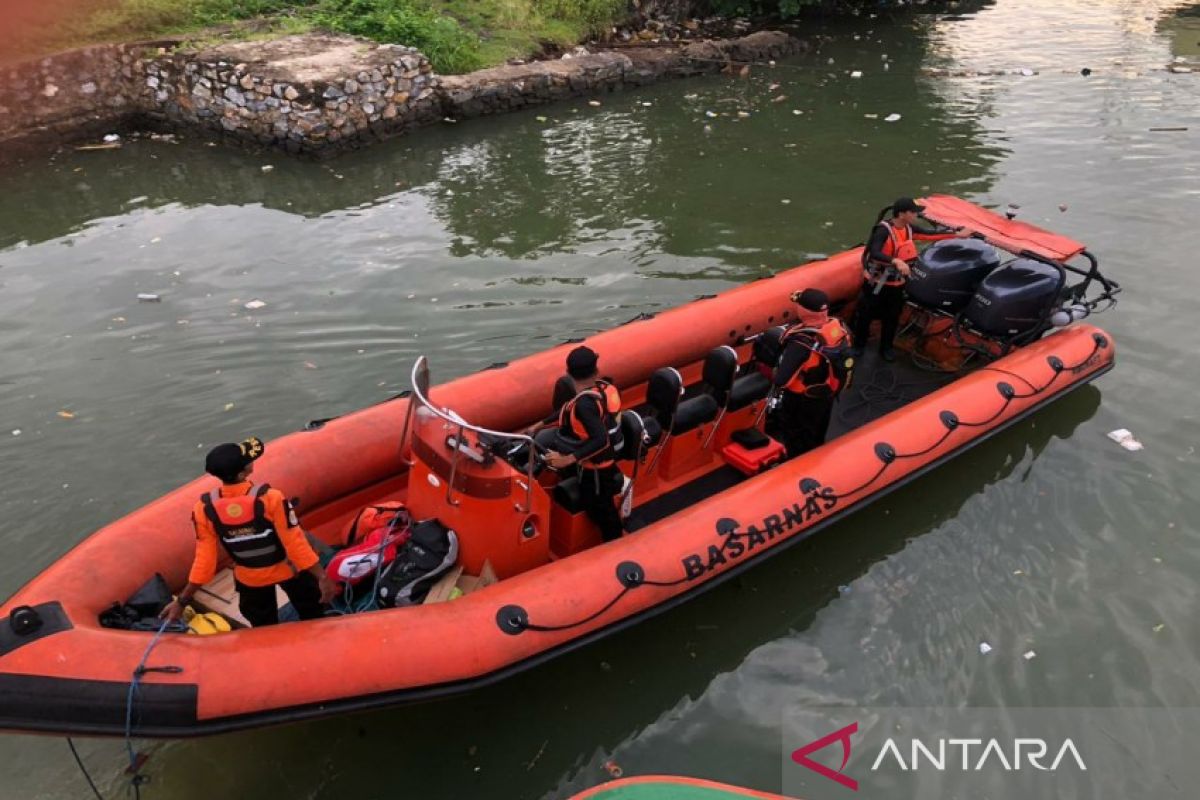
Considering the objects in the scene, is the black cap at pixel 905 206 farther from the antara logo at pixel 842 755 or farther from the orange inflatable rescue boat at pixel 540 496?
the antara logo at pixel 842 755

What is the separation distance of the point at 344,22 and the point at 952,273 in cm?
1170

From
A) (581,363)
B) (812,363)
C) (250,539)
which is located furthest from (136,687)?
(812,363)

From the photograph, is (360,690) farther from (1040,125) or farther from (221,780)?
(1040,125)

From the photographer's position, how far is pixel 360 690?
12.2 ft

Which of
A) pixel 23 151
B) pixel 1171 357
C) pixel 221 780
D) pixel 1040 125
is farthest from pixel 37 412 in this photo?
pixel 1040 125

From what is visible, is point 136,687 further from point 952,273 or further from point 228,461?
point 952,273

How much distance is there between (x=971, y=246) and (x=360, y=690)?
5.83m

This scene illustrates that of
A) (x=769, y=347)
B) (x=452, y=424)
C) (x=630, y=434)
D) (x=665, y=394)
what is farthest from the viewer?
(x=769, y=347)

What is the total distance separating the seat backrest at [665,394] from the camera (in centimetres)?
511

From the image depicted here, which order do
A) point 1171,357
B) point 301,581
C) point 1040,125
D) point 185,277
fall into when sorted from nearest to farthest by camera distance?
point 301,581 → point 1171,357 → point 185,277 → point 1040,125

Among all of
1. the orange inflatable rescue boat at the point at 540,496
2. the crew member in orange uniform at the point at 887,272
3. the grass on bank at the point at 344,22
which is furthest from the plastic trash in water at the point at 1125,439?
the grass on bank at the point at 344,22

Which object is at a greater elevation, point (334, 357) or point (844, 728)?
point (334, 357)

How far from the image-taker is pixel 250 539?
366cm

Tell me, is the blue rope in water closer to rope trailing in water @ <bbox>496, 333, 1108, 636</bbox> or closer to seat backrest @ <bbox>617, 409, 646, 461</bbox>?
rope trailing in water @ <bbox>496, 333, 1108, 636</bbox>
